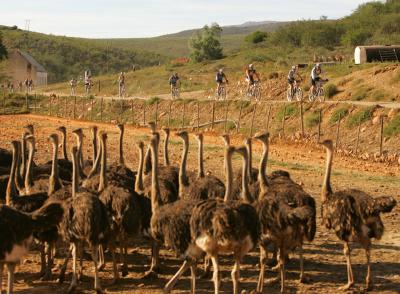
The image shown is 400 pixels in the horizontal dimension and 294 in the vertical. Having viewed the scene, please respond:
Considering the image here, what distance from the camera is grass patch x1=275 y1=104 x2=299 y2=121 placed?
2950 cm

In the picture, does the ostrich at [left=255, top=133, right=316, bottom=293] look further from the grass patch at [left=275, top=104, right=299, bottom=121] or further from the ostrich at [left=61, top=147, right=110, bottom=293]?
the grass patch at [left=275, top=104, right=299, bottom=121]

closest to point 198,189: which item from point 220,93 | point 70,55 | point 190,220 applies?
point 190,220

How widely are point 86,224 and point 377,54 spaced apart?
33916mm

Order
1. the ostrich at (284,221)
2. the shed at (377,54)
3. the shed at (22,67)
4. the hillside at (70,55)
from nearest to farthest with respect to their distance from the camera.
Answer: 1. the ostrich at (284,221)
2. the shed at (377,54)
3. the shed at (22,67)
4. the hillside at (70,55)

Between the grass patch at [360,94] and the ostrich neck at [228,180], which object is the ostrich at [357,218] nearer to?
the ostrich neck at [228,180]

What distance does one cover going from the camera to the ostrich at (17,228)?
8461mm

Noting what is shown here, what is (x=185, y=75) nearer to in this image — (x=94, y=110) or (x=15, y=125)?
(x=94, y=110)

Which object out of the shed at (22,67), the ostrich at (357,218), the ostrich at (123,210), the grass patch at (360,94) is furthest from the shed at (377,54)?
the shed at (22,67)

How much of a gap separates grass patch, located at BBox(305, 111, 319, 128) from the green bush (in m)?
4.14

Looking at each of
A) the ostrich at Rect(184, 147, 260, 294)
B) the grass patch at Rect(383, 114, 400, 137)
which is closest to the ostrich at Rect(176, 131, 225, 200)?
the ostrich at Rect(184, 147, 260, 294)

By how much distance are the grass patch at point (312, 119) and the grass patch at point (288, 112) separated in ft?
2.91

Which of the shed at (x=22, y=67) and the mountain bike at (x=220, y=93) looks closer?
the mountain bike at (x=220, y=93)

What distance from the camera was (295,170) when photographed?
770 inches

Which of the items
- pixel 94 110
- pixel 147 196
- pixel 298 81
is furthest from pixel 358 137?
pixel 94 110
